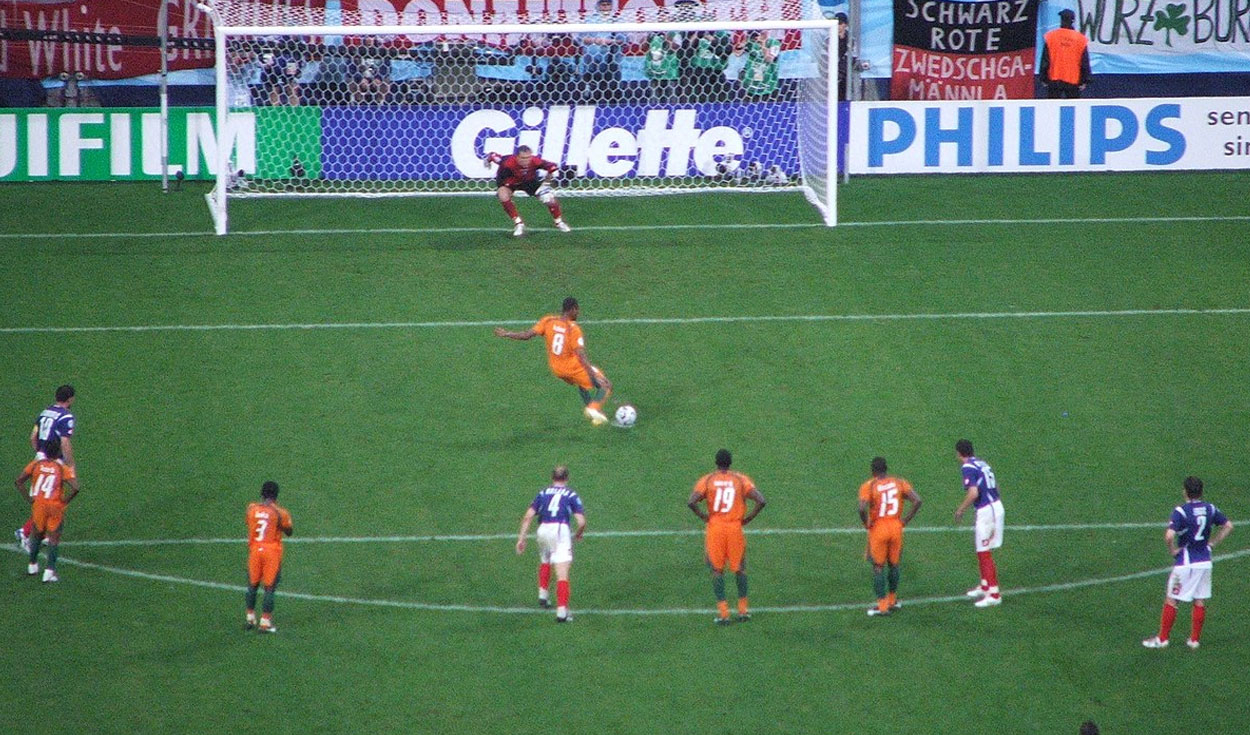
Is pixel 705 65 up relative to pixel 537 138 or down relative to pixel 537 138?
up

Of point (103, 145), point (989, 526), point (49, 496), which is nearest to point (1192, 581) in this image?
point (989, 526)

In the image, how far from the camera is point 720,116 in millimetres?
26391

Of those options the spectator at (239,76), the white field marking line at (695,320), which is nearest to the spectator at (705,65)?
the white field marking line at (695,320)

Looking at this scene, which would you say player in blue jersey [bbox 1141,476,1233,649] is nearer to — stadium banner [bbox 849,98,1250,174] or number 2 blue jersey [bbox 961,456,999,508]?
number 2 blue jersey [bbox 961,456,999,508]

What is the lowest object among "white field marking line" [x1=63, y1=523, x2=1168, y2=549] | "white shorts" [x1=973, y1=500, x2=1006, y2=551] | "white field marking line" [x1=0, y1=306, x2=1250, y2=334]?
"white field marking line" [x1=63, y1=523, x2=1168, y2=549]

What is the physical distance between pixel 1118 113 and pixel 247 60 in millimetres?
14747

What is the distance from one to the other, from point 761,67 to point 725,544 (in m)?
14.3

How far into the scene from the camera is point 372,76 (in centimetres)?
2694

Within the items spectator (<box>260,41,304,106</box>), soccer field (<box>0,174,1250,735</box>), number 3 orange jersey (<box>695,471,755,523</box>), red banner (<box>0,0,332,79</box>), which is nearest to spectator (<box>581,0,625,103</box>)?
soccer field (<box>0,174,1250,735</box>)

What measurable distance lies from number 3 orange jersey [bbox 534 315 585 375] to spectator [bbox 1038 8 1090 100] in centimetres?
1343

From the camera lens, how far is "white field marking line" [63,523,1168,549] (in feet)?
54.2

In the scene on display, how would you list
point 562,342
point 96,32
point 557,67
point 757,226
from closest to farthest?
point 562,342
point 757,226
point 557,67
point 96,32

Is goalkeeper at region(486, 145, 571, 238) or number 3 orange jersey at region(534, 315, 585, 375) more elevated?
goalkeeper at region(486, 145, 571, 238)

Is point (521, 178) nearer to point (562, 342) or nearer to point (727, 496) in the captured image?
point (562, 342)
